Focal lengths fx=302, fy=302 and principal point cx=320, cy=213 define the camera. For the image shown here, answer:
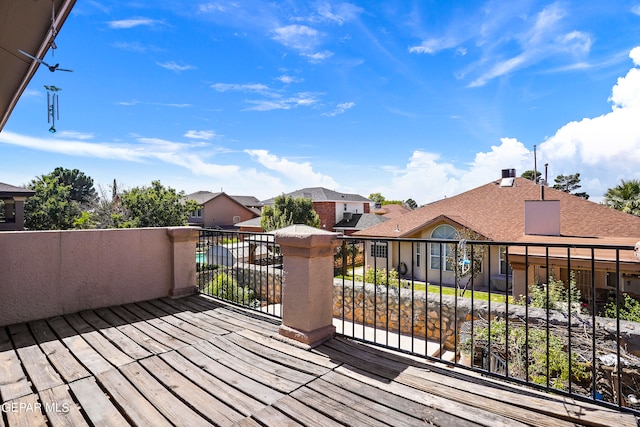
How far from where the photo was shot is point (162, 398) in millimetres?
1975

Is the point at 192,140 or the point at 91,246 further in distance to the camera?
the point at 192,140

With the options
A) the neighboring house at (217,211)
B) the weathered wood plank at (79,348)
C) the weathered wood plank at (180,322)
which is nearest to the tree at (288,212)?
the neighboring house at (217,211)

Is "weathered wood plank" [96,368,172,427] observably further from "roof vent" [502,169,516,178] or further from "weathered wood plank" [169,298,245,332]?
"roof vent" [502,169,516,178]

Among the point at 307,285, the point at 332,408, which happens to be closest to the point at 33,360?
the point at 307,285

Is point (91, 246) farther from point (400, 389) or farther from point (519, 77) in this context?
point (519, 77)

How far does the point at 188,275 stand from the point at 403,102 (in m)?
21.6

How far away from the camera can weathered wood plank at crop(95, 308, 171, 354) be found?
278 centimetres

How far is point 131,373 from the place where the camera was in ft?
7.54

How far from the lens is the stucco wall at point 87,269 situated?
11.0 feet

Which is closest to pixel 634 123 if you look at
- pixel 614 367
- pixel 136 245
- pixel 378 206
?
pixel 614 367

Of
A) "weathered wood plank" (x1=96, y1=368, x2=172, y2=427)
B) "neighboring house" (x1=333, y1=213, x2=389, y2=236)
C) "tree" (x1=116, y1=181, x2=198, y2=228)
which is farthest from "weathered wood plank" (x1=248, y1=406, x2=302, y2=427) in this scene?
"neighboring house" (x1=333, y1=213, x2=389, y2=236)

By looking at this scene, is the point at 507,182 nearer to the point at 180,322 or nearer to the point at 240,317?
the point at 240,317

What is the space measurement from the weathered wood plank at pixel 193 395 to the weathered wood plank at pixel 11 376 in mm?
717

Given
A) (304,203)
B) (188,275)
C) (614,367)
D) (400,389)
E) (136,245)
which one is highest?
(304,203)
